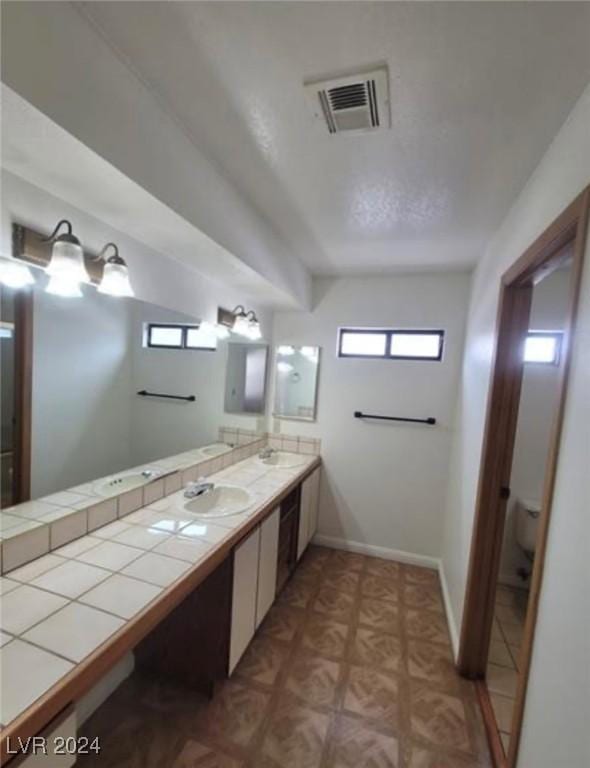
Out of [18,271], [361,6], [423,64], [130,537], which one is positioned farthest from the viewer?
[130,537]

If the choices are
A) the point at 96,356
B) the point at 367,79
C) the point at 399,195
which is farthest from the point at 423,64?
the point at 96,356

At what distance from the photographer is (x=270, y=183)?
1.58 meters

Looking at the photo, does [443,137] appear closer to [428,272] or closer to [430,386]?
[428,272]

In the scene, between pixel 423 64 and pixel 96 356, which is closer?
pixel 423 64

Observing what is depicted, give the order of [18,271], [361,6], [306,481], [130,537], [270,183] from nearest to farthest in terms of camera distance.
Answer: [361,6] → [18,271] → [130,537] → [270,183] → [306,481]

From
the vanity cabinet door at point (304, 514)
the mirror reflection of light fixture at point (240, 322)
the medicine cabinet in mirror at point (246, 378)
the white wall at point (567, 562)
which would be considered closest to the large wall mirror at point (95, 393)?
the mirror reflection of light fixture at point (240, 322)

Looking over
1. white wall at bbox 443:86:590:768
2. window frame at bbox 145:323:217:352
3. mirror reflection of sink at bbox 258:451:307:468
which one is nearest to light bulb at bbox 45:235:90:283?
window frame at bbox 145:323:217:352

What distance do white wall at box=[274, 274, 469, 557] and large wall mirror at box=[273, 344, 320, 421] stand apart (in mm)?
65

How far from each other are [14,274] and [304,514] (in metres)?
2.35

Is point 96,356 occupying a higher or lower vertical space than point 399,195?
lower

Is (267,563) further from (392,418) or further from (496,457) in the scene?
(392,418)

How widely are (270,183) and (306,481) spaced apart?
81.3 inches

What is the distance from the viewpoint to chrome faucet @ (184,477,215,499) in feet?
6.30

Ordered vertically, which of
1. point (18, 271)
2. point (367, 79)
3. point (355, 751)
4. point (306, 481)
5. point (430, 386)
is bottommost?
point (355, 751)
